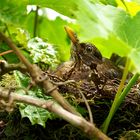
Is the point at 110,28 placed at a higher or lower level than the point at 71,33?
higher

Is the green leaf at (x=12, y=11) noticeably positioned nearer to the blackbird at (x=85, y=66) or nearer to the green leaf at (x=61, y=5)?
the green leaf at (x=61, y=5)

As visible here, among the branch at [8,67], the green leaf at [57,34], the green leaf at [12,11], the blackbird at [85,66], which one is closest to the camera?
the branch at [8,67]

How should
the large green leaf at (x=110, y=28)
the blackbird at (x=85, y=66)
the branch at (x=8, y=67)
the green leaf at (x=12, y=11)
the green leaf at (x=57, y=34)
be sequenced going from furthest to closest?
1. the green leaf at (x=57, y=34)
2. the blackbird at (x=85, y=66)
3. the green leaf at (x=12, y=11)
4. the branch at (x=8, y=67)
5. the large green leaf at (x=110, y=28)

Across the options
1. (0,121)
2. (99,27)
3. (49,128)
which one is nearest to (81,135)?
(49,128)

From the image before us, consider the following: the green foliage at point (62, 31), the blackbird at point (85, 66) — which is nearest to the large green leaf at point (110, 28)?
the green foliage at point (62, 31)

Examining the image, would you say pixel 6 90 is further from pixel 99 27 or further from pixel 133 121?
pixel 133 121

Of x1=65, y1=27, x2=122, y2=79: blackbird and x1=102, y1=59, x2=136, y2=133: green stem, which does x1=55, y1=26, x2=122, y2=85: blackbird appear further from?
x1=102, y1=59, x2=136, y2=133: green stem

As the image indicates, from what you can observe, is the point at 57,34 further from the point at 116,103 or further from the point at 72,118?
the point at 72,118

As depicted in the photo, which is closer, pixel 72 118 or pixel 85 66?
pixel 72 118

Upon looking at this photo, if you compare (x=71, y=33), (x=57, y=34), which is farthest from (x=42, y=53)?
(x=57, y=34)

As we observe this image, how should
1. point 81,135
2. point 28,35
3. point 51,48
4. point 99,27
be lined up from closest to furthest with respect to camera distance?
point 99,27, point 81,135, point 51,48, point 28,35

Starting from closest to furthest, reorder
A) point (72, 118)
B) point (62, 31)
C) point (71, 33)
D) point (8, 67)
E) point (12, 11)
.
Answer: point (72, 118) < point (8, 67) < point (12, 11) < point (71, 33) < point (62, 31)
